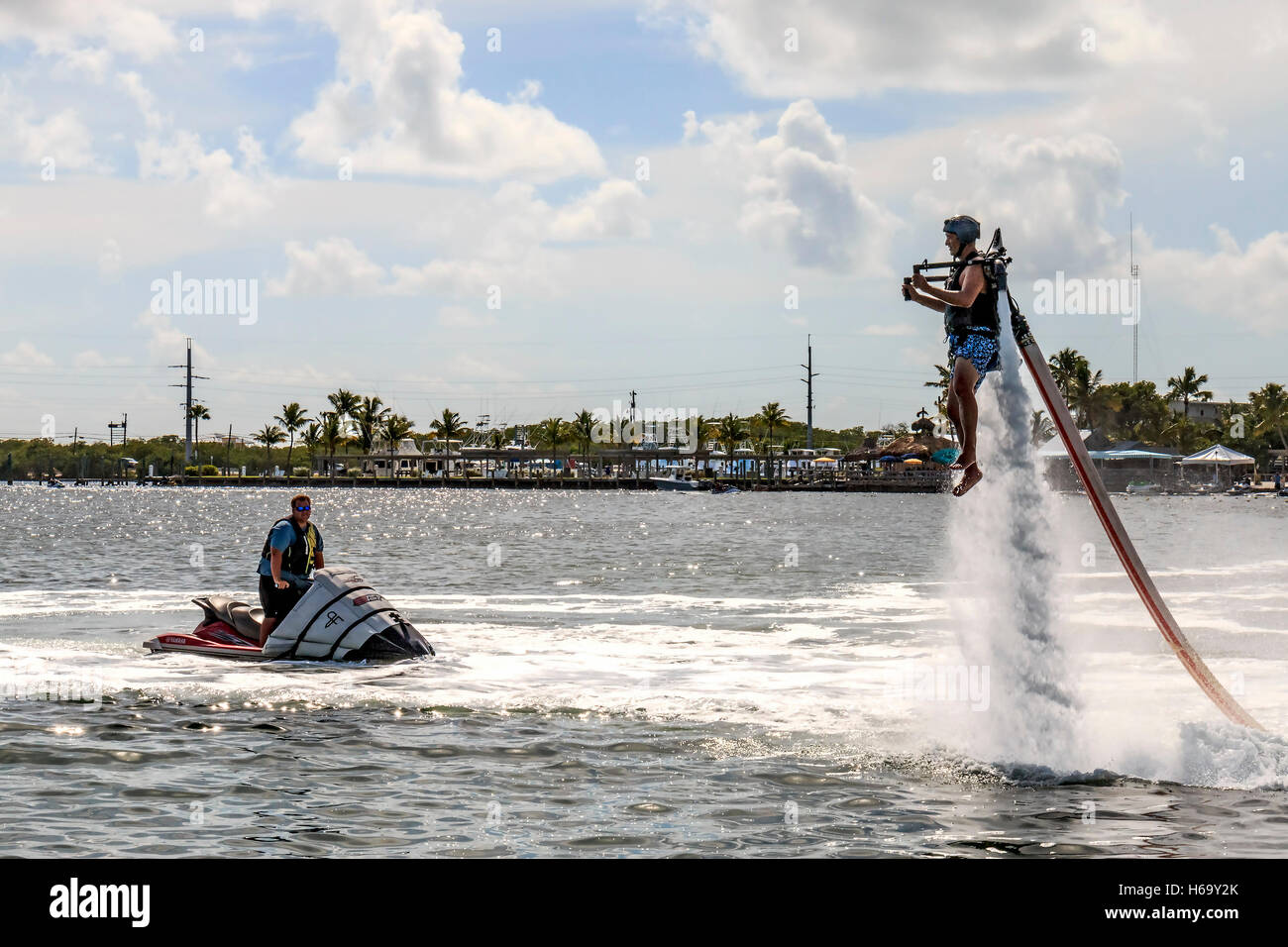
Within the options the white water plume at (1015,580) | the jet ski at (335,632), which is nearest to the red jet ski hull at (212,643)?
the jet ski at (335,632)

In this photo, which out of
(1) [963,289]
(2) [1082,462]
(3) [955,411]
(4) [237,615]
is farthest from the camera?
(4) [237,615]

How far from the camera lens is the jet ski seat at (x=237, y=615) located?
19641mm

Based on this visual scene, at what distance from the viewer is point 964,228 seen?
10.9m

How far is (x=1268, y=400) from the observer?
199375 mm

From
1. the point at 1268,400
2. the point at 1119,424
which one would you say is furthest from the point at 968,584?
the point at 1268,400

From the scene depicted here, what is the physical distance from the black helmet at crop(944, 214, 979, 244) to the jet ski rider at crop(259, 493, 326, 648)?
1054 centimetres

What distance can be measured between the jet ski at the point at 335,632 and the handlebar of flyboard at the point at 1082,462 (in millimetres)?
10893

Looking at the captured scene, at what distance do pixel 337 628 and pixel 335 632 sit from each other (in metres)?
0.07

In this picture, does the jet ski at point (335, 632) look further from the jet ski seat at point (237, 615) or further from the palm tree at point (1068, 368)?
the palm tree at point (1068, 368)

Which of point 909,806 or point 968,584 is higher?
point 968,584

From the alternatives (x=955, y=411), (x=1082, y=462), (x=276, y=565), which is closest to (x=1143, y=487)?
(x=276, y=565)

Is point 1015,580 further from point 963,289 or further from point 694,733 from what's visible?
point 694,733
